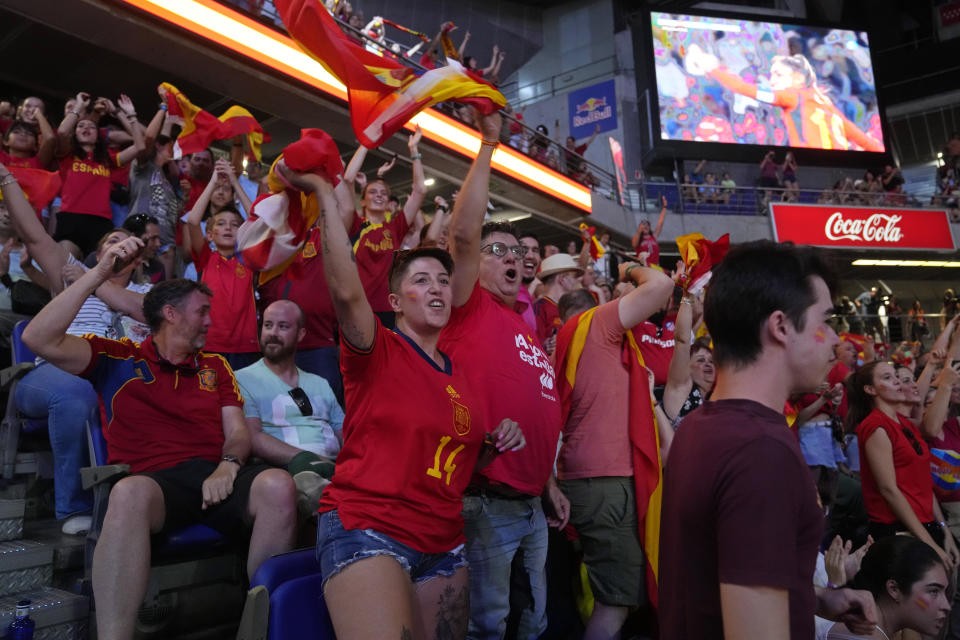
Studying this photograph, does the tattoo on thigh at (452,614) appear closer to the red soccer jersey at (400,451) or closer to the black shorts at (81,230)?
the red soccer jersey at (400,451)

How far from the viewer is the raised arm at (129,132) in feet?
19.4

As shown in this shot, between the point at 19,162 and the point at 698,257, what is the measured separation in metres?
5.08

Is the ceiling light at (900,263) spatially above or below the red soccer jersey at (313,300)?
above

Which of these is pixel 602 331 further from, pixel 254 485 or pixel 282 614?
pixel 282 614

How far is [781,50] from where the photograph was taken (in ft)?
63.5

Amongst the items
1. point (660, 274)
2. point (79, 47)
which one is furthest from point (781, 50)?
point (660, 274)

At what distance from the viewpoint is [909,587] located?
2793 mm

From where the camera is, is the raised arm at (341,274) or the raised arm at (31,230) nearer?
the raised arm at (341,274)

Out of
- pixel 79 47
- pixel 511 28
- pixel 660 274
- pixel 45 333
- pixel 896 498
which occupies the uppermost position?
pixel 511 28

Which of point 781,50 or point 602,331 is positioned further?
point 781,50

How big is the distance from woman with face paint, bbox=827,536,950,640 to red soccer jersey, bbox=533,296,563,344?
2570 mm

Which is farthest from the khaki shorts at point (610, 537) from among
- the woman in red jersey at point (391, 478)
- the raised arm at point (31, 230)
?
the raised arm at point (31, 230)

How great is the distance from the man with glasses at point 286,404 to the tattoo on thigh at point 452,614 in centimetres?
131

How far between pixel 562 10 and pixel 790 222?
11088 millimetres
